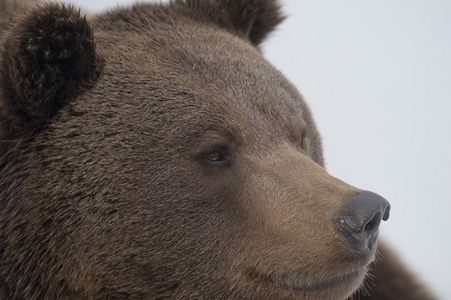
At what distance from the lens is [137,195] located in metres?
3.30

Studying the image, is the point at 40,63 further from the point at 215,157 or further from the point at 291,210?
the point at 291,210

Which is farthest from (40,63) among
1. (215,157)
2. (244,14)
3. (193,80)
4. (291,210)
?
(244,14)

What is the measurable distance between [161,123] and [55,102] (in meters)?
0.62

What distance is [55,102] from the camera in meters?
3.41

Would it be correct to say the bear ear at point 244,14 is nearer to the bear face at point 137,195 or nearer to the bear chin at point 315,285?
the bear face at point 137,195

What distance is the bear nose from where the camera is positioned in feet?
9.96

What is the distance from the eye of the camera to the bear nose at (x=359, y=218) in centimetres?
304

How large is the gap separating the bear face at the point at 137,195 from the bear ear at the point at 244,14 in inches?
46.7

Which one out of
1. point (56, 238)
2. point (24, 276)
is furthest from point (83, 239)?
point (24, 276)

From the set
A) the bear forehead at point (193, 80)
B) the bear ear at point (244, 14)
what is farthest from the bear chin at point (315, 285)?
the bear ear at point (244, 14)

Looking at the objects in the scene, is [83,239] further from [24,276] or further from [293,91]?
[293,91]

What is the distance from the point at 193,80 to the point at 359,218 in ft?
4.28

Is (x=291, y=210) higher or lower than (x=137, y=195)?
higher

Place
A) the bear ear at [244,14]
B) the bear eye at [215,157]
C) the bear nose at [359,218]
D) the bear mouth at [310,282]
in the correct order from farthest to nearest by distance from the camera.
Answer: the bear ear at [244,14] → the bear eye at [215,157] → the bear mouth at [310,282] → the bear nose at [359,218]
